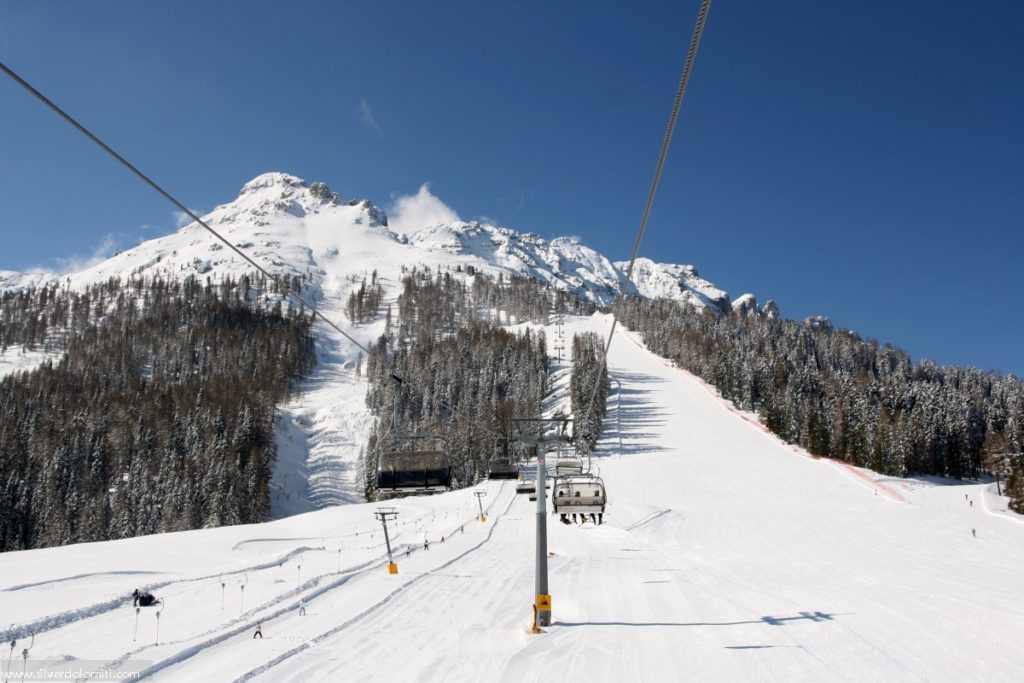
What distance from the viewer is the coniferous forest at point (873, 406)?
239ft

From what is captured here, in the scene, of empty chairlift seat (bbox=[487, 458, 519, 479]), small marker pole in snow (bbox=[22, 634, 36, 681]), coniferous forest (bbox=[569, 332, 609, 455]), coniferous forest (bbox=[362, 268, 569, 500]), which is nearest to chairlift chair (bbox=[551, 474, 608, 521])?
empty chairlift seat (bbox=[487, 458, 519, 479])

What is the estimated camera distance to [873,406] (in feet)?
Answer: 277

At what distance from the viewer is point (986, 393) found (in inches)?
5084

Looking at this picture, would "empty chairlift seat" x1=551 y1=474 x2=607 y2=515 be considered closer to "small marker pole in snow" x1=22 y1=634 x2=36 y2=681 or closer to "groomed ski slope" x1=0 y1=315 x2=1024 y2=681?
"groomed ski slope" x1=0 y1=315 x2=1024 y2=681

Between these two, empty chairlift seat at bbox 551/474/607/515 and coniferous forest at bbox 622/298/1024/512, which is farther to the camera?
coniferous forest at bbox 622/298/1024/512

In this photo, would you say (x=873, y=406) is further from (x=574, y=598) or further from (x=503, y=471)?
(x=574, y=598)

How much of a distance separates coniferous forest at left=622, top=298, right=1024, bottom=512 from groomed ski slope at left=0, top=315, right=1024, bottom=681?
19.9 meters

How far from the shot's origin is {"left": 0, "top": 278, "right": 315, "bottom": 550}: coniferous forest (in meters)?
67.4

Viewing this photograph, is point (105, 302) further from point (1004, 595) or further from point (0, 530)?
point (1004, 595)

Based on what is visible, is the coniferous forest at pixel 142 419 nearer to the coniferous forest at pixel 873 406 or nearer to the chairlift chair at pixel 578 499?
the chairlift chair at pixel 578 499

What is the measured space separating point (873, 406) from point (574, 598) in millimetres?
77940
